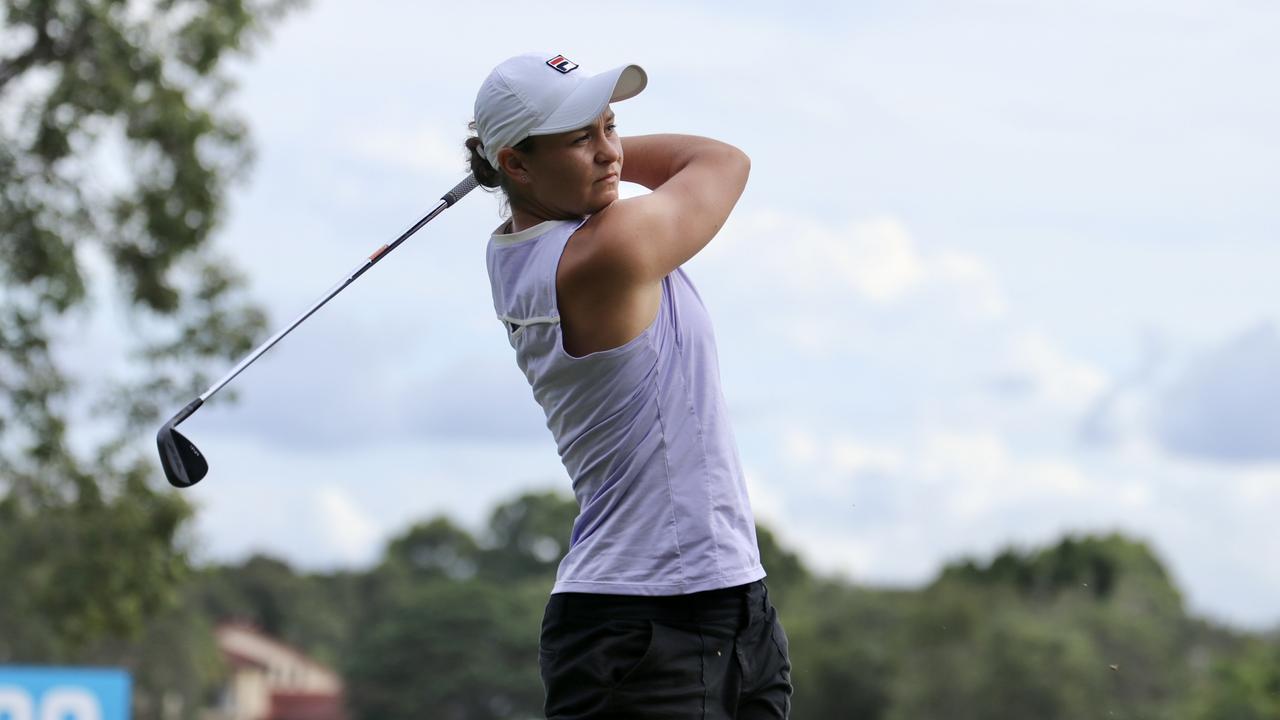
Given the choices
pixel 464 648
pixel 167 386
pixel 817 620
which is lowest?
pixel 464 648

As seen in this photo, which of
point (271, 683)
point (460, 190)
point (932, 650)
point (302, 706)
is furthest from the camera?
point (271, 683)

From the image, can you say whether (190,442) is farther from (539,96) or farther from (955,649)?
(955,649)

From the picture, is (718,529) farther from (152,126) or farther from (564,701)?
(152,126)

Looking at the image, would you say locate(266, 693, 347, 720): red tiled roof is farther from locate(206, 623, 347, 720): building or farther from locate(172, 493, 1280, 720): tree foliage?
locate(172, 493, 1280, 720): tree foliage

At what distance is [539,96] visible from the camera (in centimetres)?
326

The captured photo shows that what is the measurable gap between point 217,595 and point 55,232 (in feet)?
238

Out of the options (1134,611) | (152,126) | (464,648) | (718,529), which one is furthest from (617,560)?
(464,648)

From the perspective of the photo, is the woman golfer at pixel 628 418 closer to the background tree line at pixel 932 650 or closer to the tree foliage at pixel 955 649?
the background tree line at pixel 932 650

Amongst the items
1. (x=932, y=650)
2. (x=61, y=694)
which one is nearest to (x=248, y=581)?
(x=932, y=650)

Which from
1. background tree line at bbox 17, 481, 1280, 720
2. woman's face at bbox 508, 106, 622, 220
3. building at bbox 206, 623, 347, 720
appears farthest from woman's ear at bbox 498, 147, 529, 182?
building at bbox 206, 623, 347, 720

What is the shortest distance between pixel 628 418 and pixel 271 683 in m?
86.3

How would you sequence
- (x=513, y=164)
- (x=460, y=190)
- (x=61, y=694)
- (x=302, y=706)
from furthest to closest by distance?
(x=302, y=706), (x=61, y=694), (x=460, y=190), (x=513, y=164)

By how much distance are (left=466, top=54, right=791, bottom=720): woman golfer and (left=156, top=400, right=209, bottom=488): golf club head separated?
3.11 ft

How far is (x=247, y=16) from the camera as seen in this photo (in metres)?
14.4
